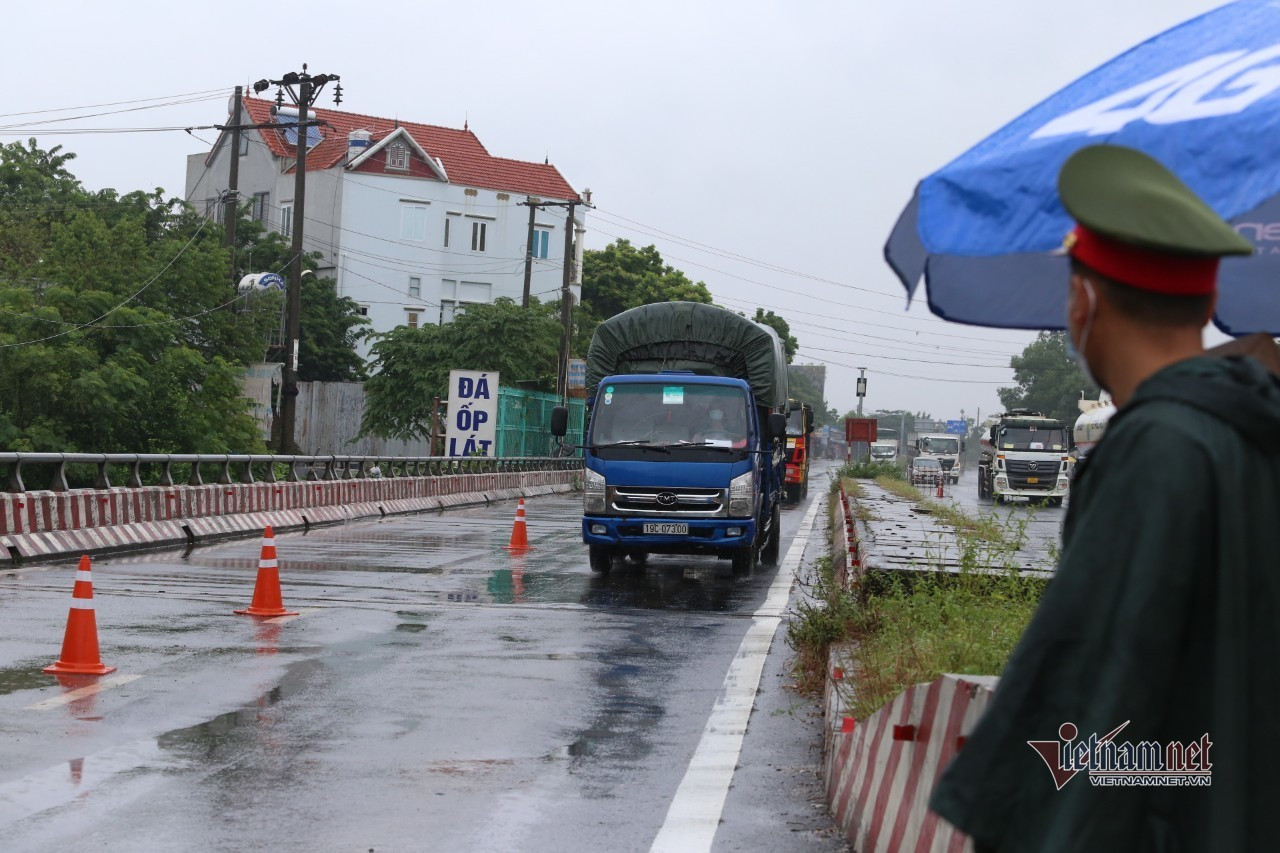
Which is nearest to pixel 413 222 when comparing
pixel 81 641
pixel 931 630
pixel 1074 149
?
pixel 81 641

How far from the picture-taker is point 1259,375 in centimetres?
239

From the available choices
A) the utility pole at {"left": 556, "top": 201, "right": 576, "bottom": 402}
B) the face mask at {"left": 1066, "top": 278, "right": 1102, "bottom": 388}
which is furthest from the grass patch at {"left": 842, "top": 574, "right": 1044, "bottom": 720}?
the utility pole at {"left": 556, "top": 201, "right": 576, "bottom": 402}

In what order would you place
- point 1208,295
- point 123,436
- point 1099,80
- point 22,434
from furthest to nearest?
point 123,436, point 22,434, point 1099,80, point 1208,295

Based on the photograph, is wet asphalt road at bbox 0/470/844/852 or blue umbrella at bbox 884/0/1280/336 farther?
wet asphalt road at bbox 0/470/844/852

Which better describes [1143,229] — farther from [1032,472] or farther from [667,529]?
[1032,472]

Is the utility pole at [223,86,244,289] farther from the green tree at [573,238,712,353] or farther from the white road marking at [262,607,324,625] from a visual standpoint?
the green tree at [573,238,712,353]

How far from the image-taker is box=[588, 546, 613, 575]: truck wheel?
61.8 feet

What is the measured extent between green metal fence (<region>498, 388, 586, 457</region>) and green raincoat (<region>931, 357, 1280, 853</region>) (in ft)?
146

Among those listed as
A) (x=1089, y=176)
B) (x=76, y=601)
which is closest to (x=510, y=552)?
(x=76, y=601)

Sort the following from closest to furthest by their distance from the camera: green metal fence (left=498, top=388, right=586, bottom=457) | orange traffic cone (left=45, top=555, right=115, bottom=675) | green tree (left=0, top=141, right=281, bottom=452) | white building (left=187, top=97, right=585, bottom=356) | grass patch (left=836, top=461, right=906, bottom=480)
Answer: orange traffic cone (left=45, top=555, right=115, bottom=675)
green tree (left=0, top=141, right=281, bottom=452)
green metal fence (left=498, top=388, right=586, bottom=457)
grass patch (left=836, top=461, right=906, bottom=480)
white building (left=187, top=97, right=585, bottom=356)

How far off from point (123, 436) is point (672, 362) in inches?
753

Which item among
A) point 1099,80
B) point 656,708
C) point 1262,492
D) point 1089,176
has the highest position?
point 1099,80

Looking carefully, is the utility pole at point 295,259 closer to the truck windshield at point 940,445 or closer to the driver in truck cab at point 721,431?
the driver in truck cab at point 721,431

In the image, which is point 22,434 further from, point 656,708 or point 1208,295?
point 1208,295
